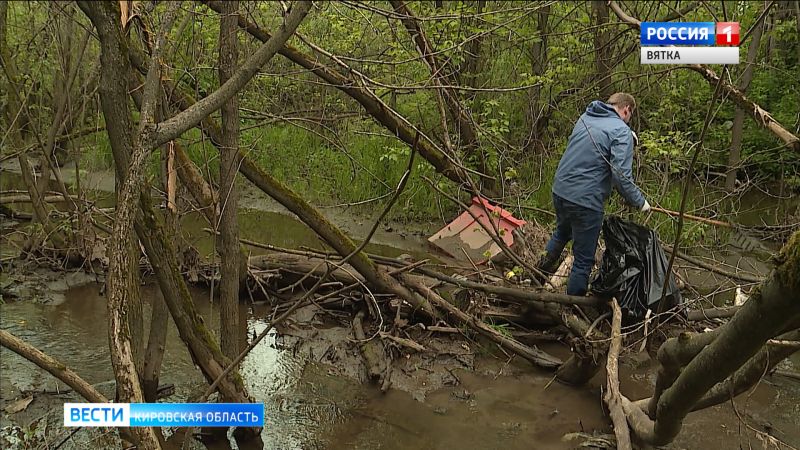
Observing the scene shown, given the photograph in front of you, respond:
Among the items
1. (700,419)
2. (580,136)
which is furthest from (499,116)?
(700,419)

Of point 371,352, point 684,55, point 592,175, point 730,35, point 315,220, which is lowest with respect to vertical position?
point 371,352

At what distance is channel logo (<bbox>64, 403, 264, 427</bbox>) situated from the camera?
2.20 meters

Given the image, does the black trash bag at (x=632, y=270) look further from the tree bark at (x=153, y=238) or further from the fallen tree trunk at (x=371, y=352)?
the tree bark at (x=153, y=238)

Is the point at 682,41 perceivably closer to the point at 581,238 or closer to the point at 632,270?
the point at 581,238

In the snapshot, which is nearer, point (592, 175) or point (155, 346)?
point (155, 346)

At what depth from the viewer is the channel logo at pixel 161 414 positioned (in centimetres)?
220

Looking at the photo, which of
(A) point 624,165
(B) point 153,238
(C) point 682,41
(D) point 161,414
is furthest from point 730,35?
(D) point 161,414

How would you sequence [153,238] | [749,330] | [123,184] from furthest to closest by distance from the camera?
[153,238] → [123,184] → [749,330]

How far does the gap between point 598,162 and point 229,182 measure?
259 centimetres

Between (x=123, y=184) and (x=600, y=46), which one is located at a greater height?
(x=600, y=46)

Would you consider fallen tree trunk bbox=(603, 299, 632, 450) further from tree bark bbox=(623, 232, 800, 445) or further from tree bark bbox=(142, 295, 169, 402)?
tree bark bbox=(142, 295, 169, 402)

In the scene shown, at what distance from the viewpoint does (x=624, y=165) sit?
15.3 ft

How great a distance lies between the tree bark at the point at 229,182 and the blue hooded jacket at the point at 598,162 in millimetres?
2414

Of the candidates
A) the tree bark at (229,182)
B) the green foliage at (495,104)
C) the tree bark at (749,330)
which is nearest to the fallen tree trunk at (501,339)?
the tree bark at (229,182)
